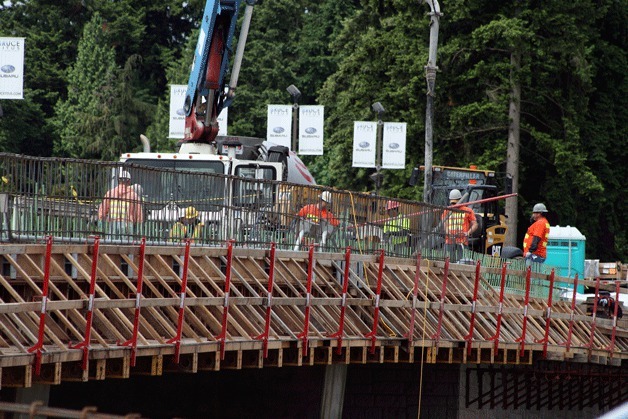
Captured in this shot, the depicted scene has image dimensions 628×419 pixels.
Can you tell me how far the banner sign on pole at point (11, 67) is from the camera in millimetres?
32719

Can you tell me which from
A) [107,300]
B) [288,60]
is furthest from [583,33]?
[107,300]

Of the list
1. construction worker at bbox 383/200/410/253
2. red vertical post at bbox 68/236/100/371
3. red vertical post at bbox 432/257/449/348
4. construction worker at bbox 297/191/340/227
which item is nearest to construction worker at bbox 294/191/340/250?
construction worker at bbox 297/191/340/227

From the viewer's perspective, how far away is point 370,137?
4406 cm

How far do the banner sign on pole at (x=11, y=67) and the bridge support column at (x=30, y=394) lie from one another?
15.7 metres

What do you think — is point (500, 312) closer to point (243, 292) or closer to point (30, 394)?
point (243, 292)

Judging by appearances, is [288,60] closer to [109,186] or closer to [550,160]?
[550,160]

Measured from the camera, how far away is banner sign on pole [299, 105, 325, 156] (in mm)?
44094

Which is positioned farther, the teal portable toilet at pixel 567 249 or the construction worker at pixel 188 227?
the teal portable toilet at pixel 567 249

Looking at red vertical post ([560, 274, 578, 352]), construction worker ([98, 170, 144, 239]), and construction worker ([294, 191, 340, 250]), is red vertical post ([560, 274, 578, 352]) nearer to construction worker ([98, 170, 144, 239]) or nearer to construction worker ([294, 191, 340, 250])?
construction worker ([294, 191, 340, 250])

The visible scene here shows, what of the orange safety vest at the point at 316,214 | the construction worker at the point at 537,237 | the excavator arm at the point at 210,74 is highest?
the excavator arm at the point at 210,74

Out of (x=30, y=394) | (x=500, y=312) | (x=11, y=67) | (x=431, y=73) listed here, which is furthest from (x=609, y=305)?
(x=30, y=394)

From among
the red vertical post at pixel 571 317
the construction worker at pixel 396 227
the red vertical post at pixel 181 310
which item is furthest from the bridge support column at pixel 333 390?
the red vertical post at pixel 181 310

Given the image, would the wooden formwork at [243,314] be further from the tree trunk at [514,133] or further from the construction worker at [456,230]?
the tree trunk at [514,133]

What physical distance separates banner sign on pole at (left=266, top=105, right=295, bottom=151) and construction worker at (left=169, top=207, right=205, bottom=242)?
2372 cm
